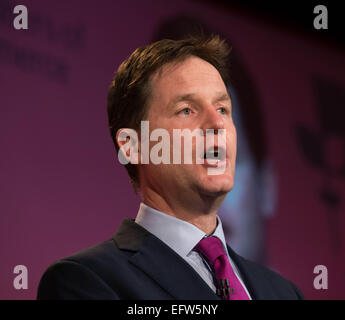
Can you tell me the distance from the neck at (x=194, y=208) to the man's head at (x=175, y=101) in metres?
0.04

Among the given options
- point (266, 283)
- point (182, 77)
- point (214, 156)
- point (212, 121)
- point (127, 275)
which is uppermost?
point (182, 77)

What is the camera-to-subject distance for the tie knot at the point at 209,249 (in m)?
1.67

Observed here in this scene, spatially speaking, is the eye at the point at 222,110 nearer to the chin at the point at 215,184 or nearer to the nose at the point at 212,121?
the nose at the point at 212,121

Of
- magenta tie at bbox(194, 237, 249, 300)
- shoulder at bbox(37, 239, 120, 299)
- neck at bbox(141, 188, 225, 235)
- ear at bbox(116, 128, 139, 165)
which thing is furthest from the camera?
ear at bbox(116, 128, 139, 165)

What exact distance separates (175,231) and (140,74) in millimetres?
514

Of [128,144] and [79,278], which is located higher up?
[128,144]

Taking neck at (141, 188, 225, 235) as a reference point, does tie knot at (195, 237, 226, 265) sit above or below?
below

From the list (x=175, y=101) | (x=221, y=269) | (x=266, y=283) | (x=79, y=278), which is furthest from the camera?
(x=266, y=283)

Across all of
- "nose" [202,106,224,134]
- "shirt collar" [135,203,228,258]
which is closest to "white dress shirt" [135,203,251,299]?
"shirt collar" [135,203,228,258]

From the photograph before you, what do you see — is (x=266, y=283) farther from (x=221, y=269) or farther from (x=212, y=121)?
(x=212, y=121)

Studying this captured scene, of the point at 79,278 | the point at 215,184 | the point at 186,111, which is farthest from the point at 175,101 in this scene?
the point at 79,278

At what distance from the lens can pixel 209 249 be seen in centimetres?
168

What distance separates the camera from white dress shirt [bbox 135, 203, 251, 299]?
1.66 m

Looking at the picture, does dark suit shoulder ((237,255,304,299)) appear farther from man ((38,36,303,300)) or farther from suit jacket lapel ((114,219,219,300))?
suit jacket lapel ((114,219,219,300))
